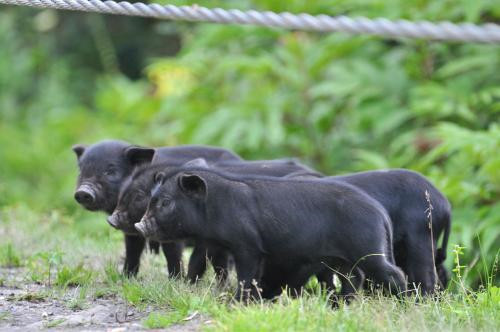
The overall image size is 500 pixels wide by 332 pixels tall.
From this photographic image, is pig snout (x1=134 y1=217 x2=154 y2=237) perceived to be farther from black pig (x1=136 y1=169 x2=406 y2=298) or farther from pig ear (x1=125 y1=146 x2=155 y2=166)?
pig ear (x1=125 y1=146 x2=155 y2=166)

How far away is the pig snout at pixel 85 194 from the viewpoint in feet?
25.2

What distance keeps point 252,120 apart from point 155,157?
4772 mm

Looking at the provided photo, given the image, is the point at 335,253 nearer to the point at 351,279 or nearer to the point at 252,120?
the point at 351,279

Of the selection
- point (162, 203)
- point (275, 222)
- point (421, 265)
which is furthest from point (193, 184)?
point (421, 265)

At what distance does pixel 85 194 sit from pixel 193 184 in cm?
142

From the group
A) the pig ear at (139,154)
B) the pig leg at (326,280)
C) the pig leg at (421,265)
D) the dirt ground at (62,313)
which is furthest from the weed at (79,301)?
the pig leg at (421,265)

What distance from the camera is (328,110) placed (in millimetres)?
12945

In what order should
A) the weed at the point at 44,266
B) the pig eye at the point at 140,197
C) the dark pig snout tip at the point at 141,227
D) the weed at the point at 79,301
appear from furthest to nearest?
the weed at the point at 44,266 → the pig eye at the point at 140,197 → the dark pig snout tip at the point at 141,227 → the weed at the point at 79,301

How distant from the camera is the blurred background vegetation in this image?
10633mm

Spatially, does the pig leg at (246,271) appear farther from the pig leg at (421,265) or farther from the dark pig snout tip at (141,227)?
the pig leg at (421,265)

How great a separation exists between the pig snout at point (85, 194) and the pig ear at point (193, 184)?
1292 mm

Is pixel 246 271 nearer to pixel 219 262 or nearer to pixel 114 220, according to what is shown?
pixel 219 262

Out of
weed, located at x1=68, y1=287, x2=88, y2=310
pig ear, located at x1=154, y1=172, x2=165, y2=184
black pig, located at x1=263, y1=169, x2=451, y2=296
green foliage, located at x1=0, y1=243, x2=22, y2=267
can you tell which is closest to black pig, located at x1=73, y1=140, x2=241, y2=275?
pig ear, located at x1=154, y1=172, x2=165, y2=184

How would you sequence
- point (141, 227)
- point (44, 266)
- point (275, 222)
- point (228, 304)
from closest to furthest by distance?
point (228, 304), point (275, 222), point (141, 227), point (44, 266)
